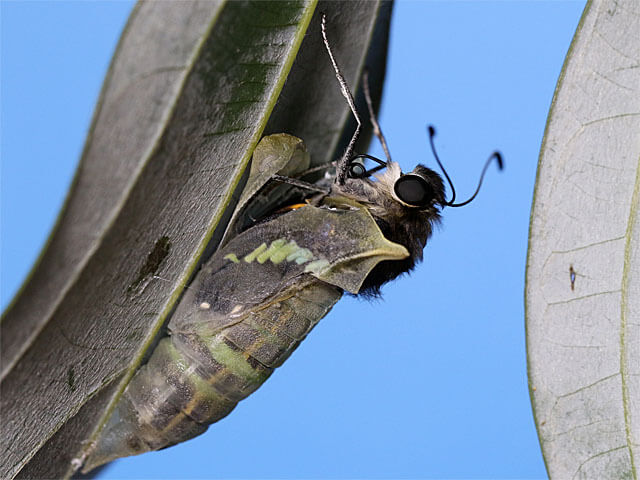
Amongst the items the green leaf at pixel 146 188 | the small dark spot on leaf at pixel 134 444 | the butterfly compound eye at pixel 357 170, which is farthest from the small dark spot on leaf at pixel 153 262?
the butterfly compound eye at pixel 357 170

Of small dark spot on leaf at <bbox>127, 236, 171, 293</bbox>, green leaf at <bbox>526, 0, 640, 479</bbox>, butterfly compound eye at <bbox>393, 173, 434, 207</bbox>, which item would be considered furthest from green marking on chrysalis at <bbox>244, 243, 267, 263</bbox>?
green leaf at <bbox>526, 0, 640, 479</bbox>

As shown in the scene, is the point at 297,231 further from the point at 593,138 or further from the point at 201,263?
the point at 593,138

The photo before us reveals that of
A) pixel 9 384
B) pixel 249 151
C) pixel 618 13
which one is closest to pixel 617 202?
pixel 618 13

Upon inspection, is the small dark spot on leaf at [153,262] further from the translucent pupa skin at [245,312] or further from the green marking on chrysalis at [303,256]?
the green marking on chrysalis at [303,256]

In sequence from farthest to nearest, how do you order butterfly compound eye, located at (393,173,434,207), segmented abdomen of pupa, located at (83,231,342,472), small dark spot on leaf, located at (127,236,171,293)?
1. butterfly compound eye, located at (393,173,434,207)
2. segmented abdomen of pupa, located at (83,231,342,472)
3. small dark spot on leaf, located at (127,236,171,293)

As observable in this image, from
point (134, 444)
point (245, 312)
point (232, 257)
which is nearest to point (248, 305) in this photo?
point (245, 312)

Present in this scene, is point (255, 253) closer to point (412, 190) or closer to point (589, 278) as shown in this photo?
point (412, 190)

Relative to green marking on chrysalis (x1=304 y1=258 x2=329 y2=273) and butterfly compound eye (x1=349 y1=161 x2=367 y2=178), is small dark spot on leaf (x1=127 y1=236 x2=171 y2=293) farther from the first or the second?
butterfly compound eye (x1=349 y1=161 x2=367 y2=178)
